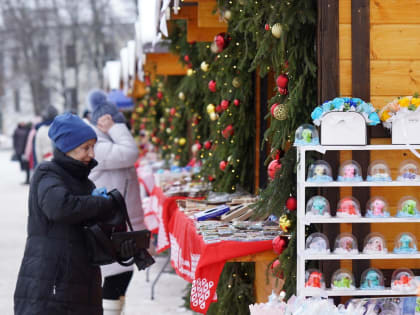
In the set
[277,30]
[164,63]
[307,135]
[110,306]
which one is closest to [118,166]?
[110,306]

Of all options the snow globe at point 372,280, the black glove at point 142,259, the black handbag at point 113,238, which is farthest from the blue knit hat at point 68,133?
the snow globe at point 372,280

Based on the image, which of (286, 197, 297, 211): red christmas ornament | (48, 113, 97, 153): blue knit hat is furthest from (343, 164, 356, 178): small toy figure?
(48, 113, 97, 153): blue knit hat

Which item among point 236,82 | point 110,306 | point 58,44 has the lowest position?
point 110,306

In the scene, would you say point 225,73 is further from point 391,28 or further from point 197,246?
point 391,28

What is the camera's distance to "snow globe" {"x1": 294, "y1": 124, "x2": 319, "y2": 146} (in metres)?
4.15

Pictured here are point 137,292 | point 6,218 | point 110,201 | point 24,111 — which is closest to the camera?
point 110,201

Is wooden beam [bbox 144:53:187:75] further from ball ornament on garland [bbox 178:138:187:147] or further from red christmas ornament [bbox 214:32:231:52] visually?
red christmas ornament [bbox 214:32:231:52]

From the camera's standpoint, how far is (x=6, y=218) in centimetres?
1527

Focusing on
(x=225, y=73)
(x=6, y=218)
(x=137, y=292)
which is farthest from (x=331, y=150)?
(x=6, y=218)

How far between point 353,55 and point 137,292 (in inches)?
201

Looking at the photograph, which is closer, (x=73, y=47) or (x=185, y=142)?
(x=185, y=142)

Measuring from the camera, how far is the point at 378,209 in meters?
4.12

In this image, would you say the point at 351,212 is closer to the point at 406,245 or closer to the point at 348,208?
the point at 348,208

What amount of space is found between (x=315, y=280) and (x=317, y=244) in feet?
0.61
